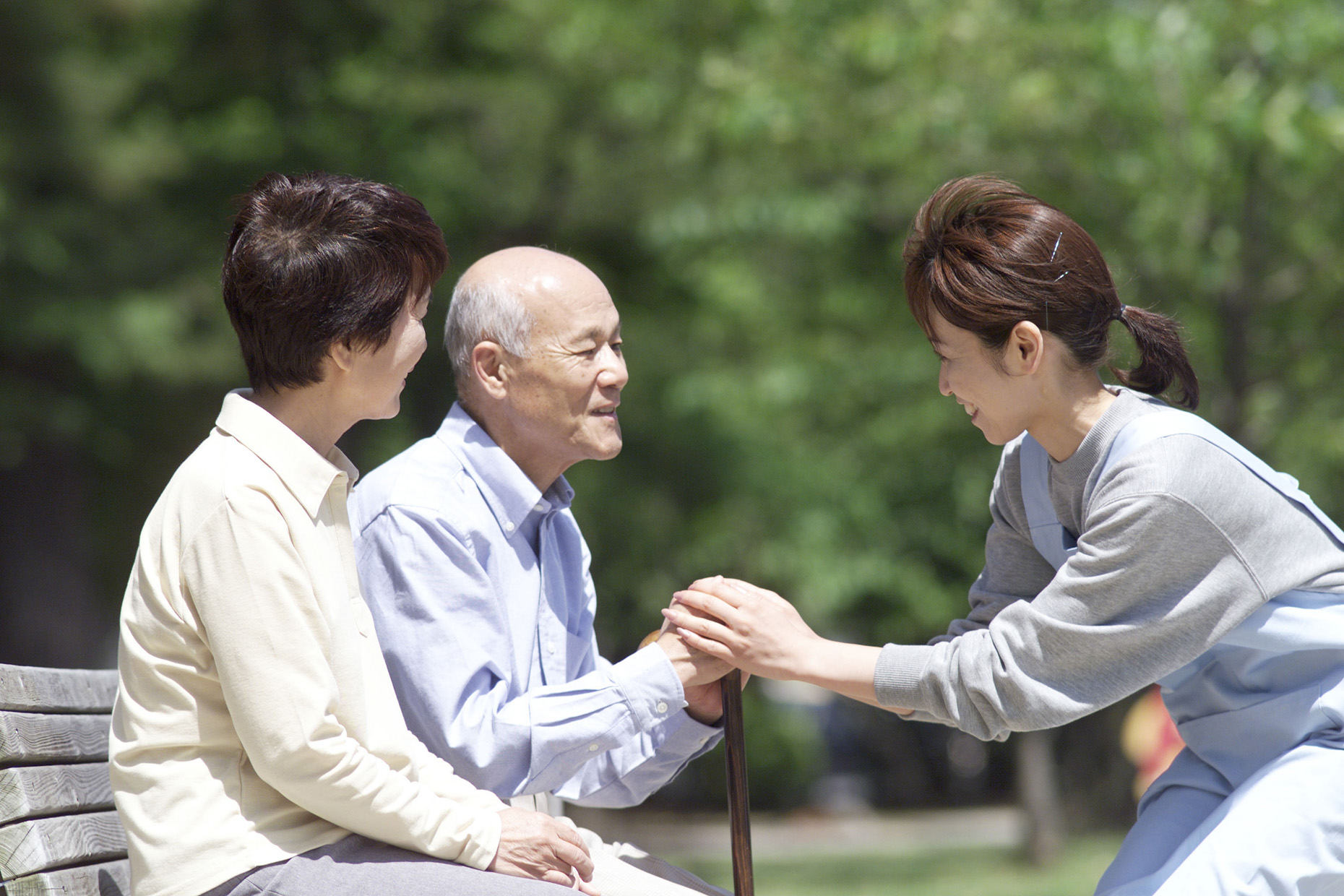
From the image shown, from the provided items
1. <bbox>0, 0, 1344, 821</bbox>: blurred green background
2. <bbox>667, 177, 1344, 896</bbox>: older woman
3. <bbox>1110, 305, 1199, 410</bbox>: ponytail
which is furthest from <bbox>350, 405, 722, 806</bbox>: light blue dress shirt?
<bbox>0, 0, 1344, 821</bbox>: blurred green background

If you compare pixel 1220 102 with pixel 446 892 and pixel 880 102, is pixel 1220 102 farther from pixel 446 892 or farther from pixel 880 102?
pixel 446 892

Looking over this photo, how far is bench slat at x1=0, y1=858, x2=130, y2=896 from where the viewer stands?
7.36ft

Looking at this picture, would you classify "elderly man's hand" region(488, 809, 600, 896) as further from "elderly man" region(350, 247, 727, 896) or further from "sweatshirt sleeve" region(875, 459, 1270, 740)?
"sweatshirt sleeve" region(875, 459, 1270, 740)

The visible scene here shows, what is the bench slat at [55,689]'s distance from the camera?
2.40 meters

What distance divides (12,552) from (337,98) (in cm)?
636

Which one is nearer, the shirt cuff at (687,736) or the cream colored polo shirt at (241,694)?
the cream colored polo shirt at (241,694)

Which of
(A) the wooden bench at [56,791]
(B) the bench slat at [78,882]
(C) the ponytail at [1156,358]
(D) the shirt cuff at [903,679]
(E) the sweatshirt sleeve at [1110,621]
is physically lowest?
(B) the bench slat at [78,882]

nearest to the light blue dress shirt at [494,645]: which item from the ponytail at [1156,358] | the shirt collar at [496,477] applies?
the shirt collar at [496,477]

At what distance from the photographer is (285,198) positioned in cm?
229

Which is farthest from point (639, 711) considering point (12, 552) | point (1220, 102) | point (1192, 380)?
point (12, 552)

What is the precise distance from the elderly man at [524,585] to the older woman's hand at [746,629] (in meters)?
0.05

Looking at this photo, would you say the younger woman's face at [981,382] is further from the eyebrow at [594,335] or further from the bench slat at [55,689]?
the bench slat at [55,689]

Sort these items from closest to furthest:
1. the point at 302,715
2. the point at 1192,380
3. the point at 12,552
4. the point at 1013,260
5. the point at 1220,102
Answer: the point at 302,715 < the point at 1013,260 < the point at 1192,380 < the point at 1220,102 < the point at 12,552

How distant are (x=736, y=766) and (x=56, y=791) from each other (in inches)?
52.3
